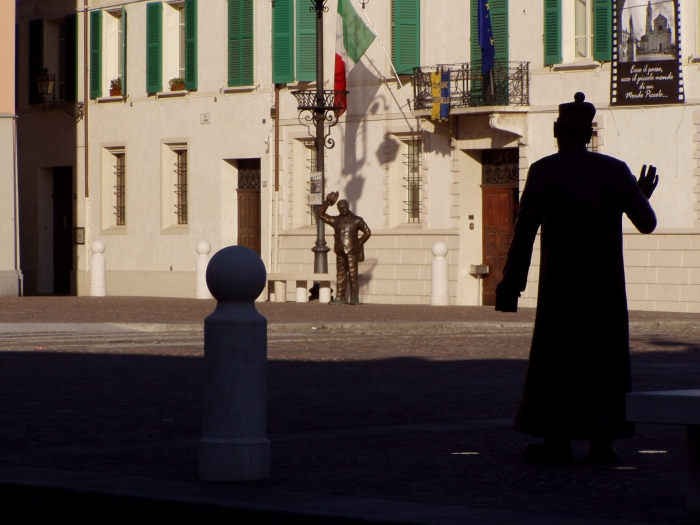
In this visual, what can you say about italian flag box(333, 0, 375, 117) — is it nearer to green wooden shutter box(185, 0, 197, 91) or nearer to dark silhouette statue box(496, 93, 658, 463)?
green wooden shutter box(185, 0, 197, 91)

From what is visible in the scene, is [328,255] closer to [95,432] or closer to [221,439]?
A: [95,432]

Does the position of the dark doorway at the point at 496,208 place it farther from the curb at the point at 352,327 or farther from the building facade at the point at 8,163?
the building facade at the point at 8,163

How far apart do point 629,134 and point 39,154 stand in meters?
16.7

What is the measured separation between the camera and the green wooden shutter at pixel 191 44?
36344 millimetres

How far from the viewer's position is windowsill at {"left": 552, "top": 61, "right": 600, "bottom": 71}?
2986 centimetres

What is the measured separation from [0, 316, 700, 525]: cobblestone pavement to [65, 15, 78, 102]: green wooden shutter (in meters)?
22.3

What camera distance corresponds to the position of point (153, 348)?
17.2 metres

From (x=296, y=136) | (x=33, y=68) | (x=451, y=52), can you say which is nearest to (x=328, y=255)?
(x=296, y=136)

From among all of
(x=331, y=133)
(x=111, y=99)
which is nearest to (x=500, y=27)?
(x=331, y=133)

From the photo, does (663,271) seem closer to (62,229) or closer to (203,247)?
(203,247)

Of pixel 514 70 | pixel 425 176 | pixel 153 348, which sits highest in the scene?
pixel 514 70

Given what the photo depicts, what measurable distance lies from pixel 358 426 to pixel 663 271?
21062mm

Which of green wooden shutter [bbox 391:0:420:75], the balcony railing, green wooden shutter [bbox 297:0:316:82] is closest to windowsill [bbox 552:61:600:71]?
the balcony railing

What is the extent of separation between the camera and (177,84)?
36.9 metres
